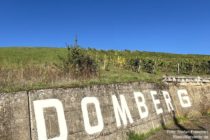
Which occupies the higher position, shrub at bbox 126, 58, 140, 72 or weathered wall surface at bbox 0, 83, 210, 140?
shrub at bbox 126, 58, 140, 72

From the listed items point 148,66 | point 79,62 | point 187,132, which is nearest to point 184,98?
point 187,132

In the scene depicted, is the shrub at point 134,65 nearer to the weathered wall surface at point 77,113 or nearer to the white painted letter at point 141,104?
the weathered wall surface at point 77,113

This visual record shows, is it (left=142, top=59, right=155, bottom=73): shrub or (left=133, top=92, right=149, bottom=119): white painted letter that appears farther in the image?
(left=142, top=59, right=155, bottom=73): shrub

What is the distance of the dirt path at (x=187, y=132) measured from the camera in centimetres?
1603

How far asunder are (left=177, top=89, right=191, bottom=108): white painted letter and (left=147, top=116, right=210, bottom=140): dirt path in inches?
73.4

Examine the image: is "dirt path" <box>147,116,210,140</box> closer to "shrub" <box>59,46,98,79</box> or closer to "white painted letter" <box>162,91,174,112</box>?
"white painted letter" <box>162,91,174,112</box>

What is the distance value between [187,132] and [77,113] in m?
6.80

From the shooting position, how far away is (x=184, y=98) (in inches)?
912

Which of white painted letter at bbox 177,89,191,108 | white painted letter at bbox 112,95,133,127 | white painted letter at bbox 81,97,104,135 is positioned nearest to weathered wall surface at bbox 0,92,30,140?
white painted letter at bbox 81,97,104,135

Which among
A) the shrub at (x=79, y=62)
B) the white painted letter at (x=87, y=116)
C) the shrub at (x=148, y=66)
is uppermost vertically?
the shrub at (x=148, y=66)

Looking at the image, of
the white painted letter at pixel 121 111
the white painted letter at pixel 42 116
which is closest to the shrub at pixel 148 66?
the white painted letter at pixel 121 111

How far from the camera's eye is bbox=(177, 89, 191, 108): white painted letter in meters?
22.6

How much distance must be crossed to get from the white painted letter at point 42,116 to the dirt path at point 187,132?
557 centimetres

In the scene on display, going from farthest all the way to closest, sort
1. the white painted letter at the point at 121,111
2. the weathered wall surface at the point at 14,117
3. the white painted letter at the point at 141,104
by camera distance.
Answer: the white painted letter at the point at 141,104 < the white painted letter at the point at 121,111 < the weathered wall surface at the point at 14,117
